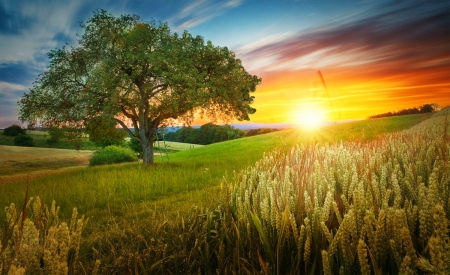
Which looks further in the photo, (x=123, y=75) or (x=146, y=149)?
(x=146, y=149)

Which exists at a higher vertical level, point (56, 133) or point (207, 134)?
point (56, 133)

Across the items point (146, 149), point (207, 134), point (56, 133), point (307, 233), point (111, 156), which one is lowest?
point (111, 156)

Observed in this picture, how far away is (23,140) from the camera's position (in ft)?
155

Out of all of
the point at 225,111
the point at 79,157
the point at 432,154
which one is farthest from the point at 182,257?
the point at 79,157

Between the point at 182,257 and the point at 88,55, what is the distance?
19612 millimetres

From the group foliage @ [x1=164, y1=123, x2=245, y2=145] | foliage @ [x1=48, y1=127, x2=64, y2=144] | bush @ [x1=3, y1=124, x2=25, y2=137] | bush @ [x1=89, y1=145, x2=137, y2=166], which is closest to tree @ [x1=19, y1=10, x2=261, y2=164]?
foliage @ [x1=48, y1=127, x2=64, y2=144]

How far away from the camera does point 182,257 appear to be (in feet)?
8.32

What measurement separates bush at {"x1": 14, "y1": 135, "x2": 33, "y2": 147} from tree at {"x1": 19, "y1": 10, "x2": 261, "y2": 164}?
36.0m

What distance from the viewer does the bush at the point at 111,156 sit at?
114 feet

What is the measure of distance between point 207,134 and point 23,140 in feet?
146

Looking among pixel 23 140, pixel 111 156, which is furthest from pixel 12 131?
pixel 111 156

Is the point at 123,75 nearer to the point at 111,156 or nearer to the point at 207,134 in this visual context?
the point at 111,156

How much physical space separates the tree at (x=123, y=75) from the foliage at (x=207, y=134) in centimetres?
5773

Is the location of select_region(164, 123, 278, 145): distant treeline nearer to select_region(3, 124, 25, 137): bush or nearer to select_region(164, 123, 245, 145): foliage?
select_region(164, 123, 245, 145): foliage
